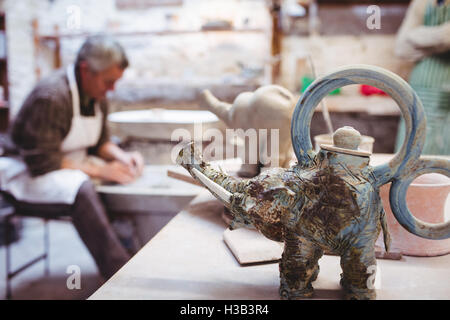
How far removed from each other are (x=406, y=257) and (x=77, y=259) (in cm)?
252

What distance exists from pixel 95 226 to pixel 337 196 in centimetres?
162

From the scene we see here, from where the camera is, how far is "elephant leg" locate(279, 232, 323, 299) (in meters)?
0.67

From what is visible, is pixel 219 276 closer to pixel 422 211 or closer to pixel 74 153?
pixel 422 211

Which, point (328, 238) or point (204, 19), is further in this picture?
point (204, 19)

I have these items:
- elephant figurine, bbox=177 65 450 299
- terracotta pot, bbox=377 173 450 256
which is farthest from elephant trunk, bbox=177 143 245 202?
terracotta pot, bbox=377 173 450 256

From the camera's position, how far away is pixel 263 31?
346 centimetres

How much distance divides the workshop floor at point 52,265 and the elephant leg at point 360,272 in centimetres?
180

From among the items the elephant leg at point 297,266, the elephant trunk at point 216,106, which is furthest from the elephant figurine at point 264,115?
the elephant leg at point 297,266

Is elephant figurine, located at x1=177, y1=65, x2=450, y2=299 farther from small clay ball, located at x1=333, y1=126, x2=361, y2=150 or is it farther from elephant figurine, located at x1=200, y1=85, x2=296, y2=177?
elephant figurine, located at x1=200, y1=85, x2=296, y2=177

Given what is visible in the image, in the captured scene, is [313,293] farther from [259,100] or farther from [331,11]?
[331,11]

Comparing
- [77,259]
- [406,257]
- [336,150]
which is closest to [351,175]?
[336,150]

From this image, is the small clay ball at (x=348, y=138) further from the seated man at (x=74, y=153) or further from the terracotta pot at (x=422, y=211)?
the seated man at (x=74, y=153)

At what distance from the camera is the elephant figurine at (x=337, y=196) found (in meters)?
0.62

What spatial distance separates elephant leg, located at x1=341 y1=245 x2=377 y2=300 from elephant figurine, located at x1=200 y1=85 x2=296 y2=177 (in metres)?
0.50
